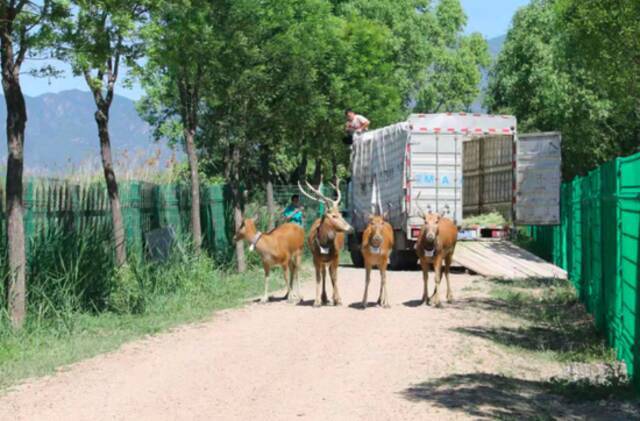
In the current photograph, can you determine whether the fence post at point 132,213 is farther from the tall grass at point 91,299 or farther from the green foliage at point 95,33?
the green foliage at point 95,33

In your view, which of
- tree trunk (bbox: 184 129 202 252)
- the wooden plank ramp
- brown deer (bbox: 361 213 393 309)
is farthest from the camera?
the wooden plank ramp

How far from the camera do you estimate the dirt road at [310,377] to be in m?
8.40

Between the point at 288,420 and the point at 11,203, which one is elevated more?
the point at 11,203

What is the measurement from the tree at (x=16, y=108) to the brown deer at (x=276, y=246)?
475cm

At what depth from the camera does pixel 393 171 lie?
2341cm

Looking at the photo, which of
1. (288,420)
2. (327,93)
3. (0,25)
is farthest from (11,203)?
(327,93)

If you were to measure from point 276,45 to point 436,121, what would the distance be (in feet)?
13.2

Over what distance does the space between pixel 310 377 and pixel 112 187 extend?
25.4ft

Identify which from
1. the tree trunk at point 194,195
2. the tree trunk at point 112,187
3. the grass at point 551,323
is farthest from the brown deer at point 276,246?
the grass at point 551,323

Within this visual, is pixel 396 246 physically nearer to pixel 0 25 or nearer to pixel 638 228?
pixel 0 25

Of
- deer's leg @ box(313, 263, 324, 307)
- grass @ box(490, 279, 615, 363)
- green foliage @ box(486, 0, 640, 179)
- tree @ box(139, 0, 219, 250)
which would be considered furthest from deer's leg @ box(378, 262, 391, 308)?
green foliage @ box(486, 0, 640, 179)

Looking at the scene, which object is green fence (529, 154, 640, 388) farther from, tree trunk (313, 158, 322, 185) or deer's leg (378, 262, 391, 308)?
tree trunk (313, 158, 322, 185)

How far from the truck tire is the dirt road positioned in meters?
9.38

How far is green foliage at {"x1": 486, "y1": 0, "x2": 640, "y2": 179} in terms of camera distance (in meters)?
23.8
